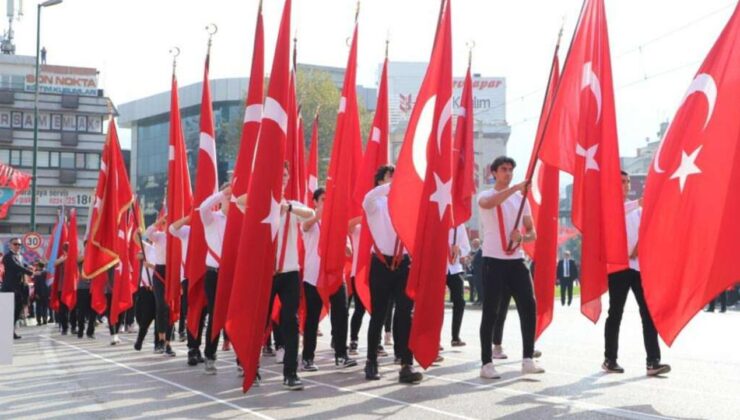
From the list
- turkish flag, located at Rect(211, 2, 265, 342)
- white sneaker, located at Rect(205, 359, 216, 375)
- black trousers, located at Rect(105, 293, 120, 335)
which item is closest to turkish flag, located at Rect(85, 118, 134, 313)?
black trousers, located at Rect(105, 293, 120, 335)

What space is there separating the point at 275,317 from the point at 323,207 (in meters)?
1.55

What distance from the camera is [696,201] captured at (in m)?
8.24

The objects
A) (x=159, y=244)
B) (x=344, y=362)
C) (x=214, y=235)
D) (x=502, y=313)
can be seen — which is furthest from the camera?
(x=159, y=244)

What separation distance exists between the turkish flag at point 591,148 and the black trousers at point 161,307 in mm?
7008

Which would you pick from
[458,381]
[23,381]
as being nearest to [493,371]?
[458,381]

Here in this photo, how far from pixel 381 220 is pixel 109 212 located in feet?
24.2

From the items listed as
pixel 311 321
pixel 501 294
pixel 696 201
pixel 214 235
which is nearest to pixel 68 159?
pixel 214 235

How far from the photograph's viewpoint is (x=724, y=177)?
8086 millimetres

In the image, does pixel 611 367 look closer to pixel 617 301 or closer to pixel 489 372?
pixel 617 301

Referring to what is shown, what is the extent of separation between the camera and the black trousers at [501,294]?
33.8ft

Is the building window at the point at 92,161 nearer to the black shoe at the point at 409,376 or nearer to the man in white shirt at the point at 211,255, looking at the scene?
the man in white shirt at the point at 211,255

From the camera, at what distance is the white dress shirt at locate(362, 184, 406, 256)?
1061 cm

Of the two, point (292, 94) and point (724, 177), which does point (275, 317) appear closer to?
point (292, 94)

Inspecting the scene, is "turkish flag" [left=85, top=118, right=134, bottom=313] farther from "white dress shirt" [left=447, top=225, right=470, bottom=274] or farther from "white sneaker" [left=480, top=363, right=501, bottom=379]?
"white sneaker" [left=480, top=363, right=501, bottom=379]
